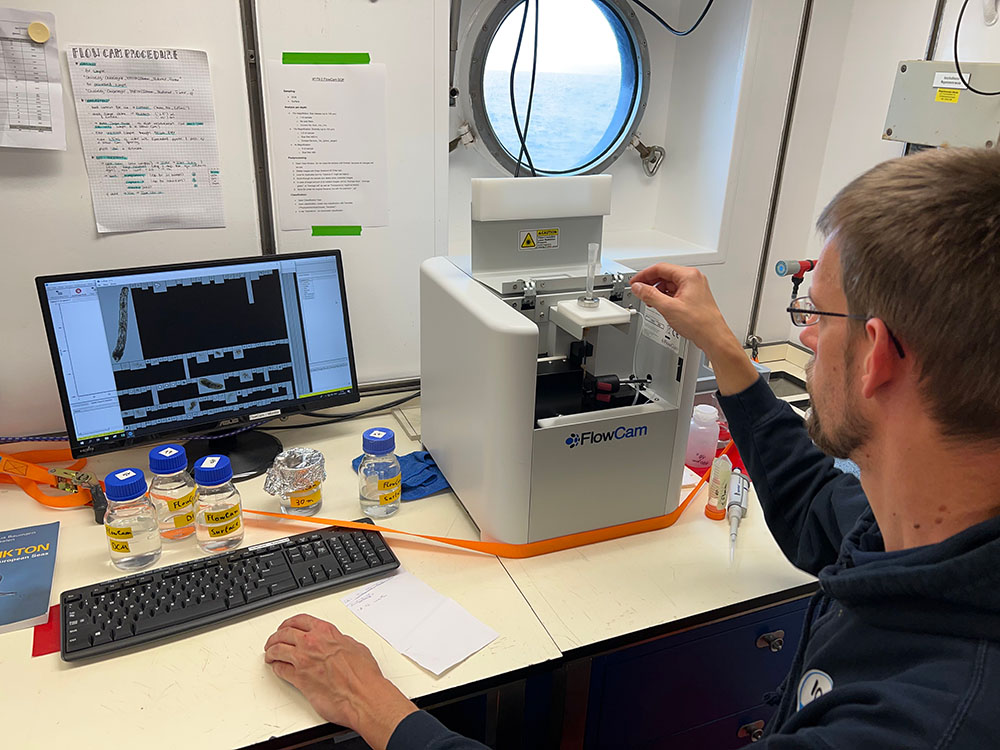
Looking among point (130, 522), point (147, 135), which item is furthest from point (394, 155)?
point (130, 522)

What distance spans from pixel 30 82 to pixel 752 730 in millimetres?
1880

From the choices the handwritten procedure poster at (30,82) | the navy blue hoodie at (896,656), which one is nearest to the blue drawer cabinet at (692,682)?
the navy blue hoodie at (896,656)

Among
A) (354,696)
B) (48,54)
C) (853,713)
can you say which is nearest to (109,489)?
(354,696)

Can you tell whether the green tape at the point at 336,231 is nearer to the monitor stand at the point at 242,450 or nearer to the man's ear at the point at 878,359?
the monitor stand at the point at 242,450

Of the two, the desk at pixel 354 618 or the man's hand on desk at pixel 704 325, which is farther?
the man's hand on desk at pixel 704 325

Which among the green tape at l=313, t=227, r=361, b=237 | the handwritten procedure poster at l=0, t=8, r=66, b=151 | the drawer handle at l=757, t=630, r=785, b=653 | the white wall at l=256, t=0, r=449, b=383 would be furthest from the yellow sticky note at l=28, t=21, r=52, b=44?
the drawer handle at l=757, t=630, r=785, b=653

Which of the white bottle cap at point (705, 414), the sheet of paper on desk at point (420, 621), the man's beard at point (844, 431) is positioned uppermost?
the man's beard at point (844, 431)

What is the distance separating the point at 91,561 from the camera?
1.26 meters

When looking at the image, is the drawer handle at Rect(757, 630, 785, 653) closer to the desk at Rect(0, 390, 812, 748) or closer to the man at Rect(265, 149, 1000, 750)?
the desk at Rect(0, 390, 812, 748)

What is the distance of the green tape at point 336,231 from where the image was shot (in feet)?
5.54

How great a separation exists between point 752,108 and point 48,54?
171 cm

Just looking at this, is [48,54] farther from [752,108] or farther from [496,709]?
[752,108]

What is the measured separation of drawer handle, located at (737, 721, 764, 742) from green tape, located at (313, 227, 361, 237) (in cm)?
135

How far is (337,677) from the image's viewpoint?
0.98 meters
